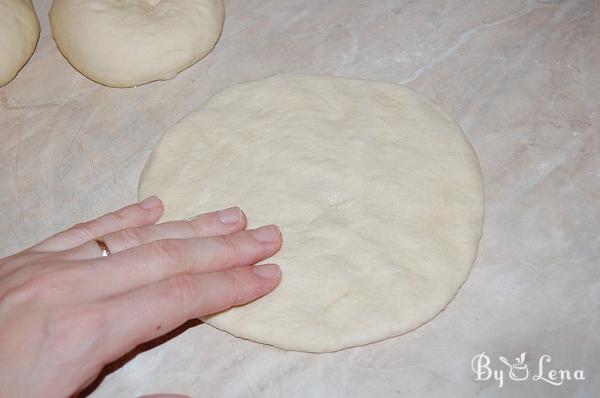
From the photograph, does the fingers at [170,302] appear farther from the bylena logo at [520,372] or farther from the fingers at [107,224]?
the bylena logo at [520,372]

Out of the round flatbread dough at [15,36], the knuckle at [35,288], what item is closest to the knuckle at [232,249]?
the knuckle at [35,288]

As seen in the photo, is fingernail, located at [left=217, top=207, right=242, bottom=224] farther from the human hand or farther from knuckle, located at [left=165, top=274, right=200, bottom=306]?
knuckle, located at [left=165, top=274, right=200, bottom=306]

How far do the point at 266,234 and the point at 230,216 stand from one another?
4.4 inches

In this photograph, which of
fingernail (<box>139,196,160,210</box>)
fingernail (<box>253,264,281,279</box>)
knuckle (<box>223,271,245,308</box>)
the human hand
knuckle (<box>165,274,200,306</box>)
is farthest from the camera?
fingernail (<box>139,196,160,210</box>)

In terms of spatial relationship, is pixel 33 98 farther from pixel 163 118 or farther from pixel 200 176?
pixel 200 176

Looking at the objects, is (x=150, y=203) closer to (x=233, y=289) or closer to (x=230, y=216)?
(x=230, y=216)

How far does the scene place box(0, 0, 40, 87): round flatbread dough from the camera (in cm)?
215

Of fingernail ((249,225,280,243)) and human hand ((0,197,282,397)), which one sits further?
fingernail ((249,225,280,243))

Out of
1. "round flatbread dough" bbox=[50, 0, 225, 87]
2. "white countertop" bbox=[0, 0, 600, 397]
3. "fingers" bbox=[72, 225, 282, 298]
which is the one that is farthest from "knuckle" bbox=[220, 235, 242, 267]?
"round flatbread dough" bbox=[50, 0, 225, 87]

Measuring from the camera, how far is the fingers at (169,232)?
1468 millimetres

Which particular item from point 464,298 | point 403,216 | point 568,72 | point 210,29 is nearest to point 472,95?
point 568,72

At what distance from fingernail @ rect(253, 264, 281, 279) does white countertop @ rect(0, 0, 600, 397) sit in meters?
0.22

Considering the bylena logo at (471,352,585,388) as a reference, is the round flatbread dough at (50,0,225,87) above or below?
above

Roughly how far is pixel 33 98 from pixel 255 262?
3.79ft
